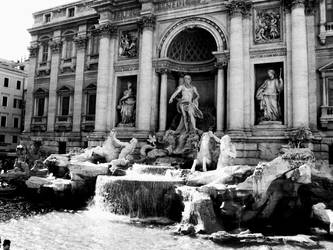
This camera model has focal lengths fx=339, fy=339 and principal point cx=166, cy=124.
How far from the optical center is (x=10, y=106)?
39125 mm

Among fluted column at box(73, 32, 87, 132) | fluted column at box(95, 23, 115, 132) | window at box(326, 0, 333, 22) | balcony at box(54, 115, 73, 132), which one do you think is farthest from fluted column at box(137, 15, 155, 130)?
window at box(326, 0, 333, 22)

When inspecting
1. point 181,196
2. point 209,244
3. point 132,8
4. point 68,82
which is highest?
point 132,8

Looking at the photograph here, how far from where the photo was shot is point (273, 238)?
34.0 ft

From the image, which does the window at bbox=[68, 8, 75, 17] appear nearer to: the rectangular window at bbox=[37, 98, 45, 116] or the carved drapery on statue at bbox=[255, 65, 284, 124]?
the rectangular window at bbox=[37, 98, 45, 116]

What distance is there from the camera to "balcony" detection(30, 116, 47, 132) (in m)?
26.4

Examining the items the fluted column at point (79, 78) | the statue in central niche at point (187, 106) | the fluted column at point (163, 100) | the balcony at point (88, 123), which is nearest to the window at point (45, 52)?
the fluted column at point (79, 78)

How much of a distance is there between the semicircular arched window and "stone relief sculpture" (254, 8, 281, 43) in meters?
3.01

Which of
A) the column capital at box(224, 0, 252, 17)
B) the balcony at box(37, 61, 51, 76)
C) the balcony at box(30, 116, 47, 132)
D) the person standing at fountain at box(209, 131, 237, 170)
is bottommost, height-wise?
the person standing at fountain at box(209, 131, 237, 170)

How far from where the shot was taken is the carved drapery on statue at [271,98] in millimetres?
17484

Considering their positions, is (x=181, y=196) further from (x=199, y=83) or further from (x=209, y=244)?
(x=199, y=83)

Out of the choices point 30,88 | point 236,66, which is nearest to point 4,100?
point 30,88

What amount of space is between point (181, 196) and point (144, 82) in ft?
31.4

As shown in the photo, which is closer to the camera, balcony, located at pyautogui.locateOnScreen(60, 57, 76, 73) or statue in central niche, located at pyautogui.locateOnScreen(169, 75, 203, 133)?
statue in central niche, located at pyautogui.locateOnScreen(169, 75, 203, 133)

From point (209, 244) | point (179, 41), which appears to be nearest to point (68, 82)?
point (179, 41)
